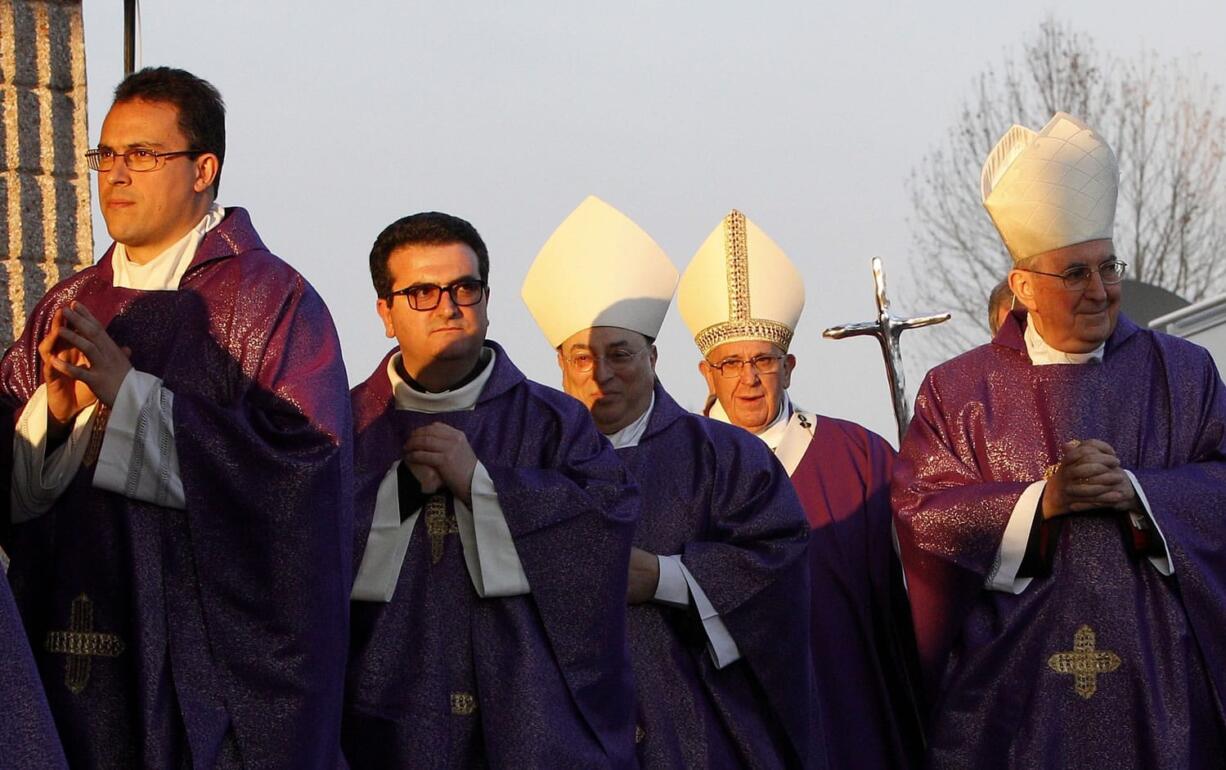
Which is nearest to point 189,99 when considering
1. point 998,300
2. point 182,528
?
point 182,528

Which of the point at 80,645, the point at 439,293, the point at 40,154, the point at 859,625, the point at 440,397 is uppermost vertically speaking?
the point at 40,154

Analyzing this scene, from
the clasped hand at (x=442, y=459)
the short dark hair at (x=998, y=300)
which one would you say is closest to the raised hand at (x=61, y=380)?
the clasped hand at (x=442, y=459)

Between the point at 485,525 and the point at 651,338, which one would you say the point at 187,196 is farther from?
the point at 651,338

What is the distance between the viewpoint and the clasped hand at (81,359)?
5.40 meters

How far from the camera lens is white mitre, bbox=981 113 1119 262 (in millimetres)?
7449

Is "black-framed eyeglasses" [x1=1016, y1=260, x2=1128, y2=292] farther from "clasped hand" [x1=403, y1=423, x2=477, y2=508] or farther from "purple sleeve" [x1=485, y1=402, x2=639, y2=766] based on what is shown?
"clasped hand" [x1=403, y1=423, x2=477, y2=508]

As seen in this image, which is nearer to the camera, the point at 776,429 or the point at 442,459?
the point at 442,459

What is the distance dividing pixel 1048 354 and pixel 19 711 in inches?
184

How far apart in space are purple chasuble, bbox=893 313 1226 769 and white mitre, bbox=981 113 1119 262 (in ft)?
1.08

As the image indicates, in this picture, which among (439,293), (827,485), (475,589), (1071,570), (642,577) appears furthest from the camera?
(827,485)

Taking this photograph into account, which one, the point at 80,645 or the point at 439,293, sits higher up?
the point at 439,293

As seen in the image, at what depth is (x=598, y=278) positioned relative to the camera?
7.76m

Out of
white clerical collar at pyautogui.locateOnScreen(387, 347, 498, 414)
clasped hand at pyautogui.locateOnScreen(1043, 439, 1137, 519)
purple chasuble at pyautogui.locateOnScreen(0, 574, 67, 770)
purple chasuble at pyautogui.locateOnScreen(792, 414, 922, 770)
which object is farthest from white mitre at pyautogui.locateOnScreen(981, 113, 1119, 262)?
purple chasuble at pyautogui.locateOnScreen(0, 574, 67, 770)

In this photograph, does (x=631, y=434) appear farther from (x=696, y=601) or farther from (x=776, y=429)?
(x=776, y=429)
